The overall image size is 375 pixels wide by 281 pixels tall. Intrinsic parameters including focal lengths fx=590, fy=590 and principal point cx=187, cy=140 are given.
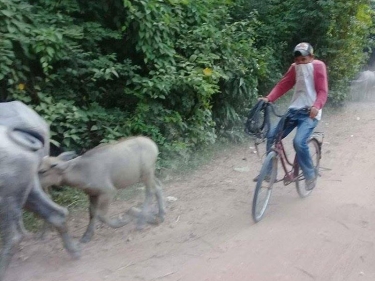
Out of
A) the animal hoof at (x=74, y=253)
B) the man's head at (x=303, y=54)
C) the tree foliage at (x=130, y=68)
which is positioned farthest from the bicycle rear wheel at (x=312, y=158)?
the animal hoof at (x=74, y=253)

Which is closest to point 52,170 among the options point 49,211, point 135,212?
point 49,211

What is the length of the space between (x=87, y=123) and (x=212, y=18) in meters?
3.01

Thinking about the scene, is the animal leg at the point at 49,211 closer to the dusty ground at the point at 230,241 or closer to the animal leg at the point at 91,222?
the dusty ground at the point at 230,241

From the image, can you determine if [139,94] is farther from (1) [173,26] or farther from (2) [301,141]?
(2) [301,141]

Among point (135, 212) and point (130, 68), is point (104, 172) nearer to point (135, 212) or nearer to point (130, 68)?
point (135, 212)

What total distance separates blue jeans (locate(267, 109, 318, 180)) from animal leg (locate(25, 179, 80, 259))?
262 cm

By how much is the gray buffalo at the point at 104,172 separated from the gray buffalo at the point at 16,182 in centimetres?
36

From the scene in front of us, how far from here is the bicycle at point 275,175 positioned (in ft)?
20.9

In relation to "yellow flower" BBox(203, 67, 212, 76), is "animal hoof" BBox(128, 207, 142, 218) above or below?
below

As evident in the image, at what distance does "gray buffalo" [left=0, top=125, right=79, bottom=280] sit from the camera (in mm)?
4527

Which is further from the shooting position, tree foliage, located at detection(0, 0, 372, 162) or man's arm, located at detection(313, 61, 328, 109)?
tree foliage, located at detection(0, 0, 372, 162)

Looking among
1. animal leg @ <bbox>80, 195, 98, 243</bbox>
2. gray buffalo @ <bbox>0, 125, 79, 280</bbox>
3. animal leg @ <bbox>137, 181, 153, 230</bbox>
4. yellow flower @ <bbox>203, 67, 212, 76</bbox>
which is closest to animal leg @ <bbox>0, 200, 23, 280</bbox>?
gray buffalo @ <bbox>0, 125, 79, 280</bbox>

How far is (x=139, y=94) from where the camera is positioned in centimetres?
795

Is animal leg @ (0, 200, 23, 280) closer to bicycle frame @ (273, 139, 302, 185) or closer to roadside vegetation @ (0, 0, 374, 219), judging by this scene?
roadside vegetation @ (0, 0, 374, 219)
